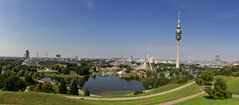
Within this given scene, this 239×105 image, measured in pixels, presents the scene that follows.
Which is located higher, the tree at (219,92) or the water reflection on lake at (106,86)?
the tree at (219,92)

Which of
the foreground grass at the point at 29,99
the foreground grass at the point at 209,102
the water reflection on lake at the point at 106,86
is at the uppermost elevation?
the foreground grass at the point at 29,99

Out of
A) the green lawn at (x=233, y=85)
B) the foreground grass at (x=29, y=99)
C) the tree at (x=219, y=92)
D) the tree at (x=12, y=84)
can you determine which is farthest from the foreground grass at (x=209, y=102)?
the tree at (x=12, y=84)

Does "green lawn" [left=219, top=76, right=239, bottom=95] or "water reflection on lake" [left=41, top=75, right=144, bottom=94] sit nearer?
"green lawn" [left=219, top=76, right=239, bottom=95]

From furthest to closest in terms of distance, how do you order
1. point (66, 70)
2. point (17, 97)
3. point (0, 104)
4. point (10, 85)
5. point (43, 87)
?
point (66, 70)
point (43, 87)
point (10, 85)
point (17, 97)
point (0, 104)

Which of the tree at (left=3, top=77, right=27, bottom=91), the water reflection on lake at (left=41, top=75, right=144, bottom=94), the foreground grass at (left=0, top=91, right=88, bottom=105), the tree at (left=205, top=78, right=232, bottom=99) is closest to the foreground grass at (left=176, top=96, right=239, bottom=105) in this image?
the tree at (left=205, top=78, right=232, bottom=99)

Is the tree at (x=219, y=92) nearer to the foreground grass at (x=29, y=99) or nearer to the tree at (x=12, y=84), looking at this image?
Answer: the foreground grass at (x=29, y=99)

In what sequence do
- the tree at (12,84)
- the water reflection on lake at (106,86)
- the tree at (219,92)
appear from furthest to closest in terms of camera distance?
the water reflection on lake at (106,86) → the tree at (12,84) → the tree at (219,92)

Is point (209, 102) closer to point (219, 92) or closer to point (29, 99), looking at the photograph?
point (219, 92)

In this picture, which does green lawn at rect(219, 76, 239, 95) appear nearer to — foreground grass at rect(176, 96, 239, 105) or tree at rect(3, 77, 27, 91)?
foreground grass at rect(176, 96, 239, 105)

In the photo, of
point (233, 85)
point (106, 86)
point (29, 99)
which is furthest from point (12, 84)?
point (106, 86)

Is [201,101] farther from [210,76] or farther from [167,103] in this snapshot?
[210,76]

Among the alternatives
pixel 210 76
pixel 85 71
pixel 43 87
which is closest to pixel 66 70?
pixel 85 71
